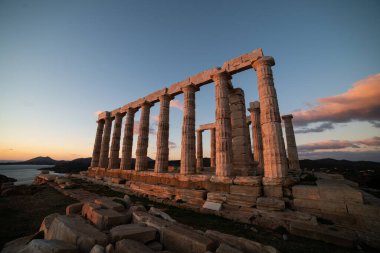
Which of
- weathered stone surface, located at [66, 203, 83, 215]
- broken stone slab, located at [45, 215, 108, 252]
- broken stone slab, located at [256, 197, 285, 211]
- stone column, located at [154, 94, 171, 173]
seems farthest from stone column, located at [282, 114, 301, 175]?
broken stone slab, located at [45, 215, 108, 252]

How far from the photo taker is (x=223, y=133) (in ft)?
42.5

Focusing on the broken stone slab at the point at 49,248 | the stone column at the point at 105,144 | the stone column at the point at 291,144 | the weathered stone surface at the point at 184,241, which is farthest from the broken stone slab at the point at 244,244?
the stone column at the point at 105,144

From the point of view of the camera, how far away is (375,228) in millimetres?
6320

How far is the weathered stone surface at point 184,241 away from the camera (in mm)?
3621

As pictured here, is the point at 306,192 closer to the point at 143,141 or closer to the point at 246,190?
the point at 246,190

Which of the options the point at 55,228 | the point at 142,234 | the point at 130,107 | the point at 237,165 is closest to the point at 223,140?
the point at 237,165

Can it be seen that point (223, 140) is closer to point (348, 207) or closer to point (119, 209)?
point (348, 207)

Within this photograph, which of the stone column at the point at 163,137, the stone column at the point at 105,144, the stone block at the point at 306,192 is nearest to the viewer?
the stone block at the point at 306,192

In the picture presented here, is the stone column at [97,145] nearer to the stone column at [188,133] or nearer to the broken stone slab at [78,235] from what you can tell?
the stone column at [188,133]

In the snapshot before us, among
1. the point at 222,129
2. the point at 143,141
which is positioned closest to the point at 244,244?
the point at 222,129

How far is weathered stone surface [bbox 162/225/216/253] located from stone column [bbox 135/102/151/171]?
49.8ft

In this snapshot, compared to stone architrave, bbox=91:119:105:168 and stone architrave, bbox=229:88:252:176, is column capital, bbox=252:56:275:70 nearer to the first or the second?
stone architrave, bbox=229:88:252:176

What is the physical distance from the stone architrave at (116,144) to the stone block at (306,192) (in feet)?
69.0

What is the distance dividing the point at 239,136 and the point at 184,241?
12.2m
